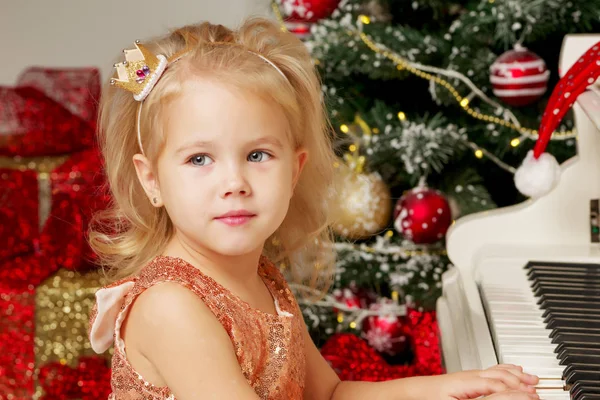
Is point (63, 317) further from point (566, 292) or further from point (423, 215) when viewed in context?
point (566, 292)

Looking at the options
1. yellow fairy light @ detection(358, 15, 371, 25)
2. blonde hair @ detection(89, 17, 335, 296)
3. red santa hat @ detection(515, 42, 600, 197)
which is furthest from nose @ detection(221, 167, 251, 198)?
yellow fairy light @ detection(358, 15, 371, 25)

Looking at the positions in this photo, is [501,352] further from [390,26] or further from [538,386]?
[390,26]

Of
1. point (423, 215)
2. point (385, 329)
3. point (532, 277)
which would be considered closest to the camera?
point (532, 277)

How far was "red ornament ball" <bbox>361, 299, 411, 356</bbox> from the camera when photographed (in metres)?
2.88

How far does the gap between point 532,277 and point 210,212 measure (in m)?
0.64

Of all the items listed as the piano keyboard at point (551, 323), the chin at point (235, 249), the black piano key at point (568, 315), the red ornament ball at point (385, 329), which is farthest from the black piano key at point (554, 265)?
the red ornament ball at point (385, 329)

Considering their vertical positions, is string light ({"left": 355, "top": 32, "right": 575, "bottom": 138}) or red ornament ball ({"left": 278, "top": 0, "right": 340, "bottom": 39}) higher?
red ornament ball ({"left": 278, "top": 0, "right": 340, "bottom": 39})

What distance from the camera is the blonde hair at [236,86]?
4.44ft

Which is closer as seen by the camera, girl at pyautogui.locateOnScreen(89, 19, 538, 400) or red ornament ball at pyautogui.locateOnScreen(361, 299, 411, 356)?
girl at pyautogui.locateOnScreen(89, 19, 538, 400)

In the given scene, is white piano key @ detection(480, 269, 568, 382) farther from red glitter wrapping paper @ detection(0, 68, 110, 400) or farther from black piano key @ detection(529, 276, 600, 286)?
red glitter wrapping paper @ detection(0, 68, 110, 400)

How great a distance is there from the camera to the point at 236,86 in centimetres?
132

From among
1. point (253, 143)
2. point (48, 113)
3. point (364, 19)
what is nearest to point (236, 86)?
point (253, 143)

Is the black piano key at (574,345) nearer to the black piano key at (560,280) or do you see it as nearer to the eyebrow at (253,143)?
the black piano key at (560,280)

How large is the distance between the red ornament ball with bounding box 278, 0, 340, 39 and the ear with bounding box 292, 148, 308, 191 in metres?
1.31
